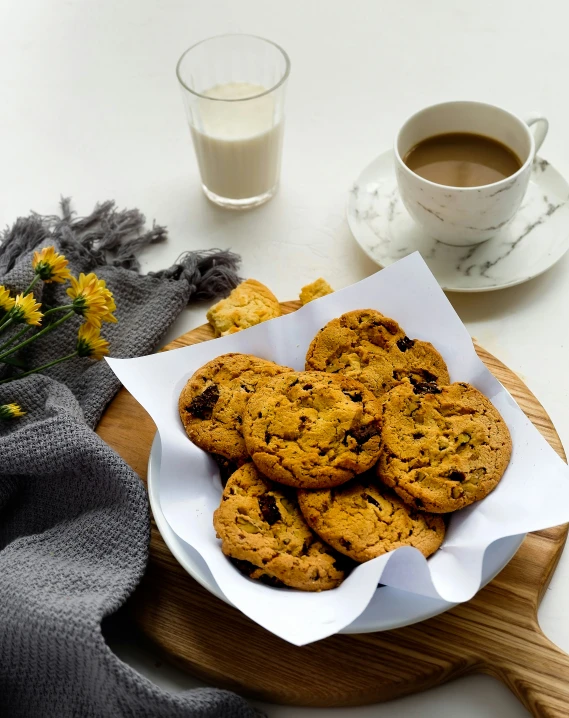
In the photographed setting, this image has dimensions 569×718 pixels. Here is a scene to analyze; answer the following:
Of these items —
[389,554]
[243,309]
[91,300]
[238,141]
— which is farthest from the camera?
[238,141]

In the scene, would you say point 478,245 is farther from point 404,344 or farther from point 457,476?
point 457,476

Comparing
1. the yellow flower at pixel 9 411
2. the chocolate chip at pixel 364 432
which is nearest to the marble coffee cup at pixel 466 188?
the chocolate chip at pixel 364 432

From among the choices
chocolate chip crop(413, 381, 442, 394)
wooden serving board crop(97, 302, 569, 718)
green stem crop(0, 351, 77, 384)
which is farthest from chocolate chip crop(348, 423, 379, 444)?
green stem crop(0, 351, 77, 384)

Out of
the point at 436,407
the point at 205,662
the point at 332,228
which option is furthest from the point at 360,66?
the point at 205,662

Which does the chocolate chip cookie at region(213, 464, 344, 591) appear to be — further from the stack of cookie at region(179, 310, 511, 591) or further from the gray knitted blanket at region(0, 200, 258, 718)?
the gray knitted blanket at region(0, 200, 258, 718)

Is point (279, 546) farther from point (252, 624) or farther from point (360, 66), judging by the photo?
point (360, 66)

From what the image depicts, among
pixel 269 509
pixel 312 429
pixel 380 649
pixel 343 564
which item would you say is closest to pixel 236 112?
pixel 312 429
